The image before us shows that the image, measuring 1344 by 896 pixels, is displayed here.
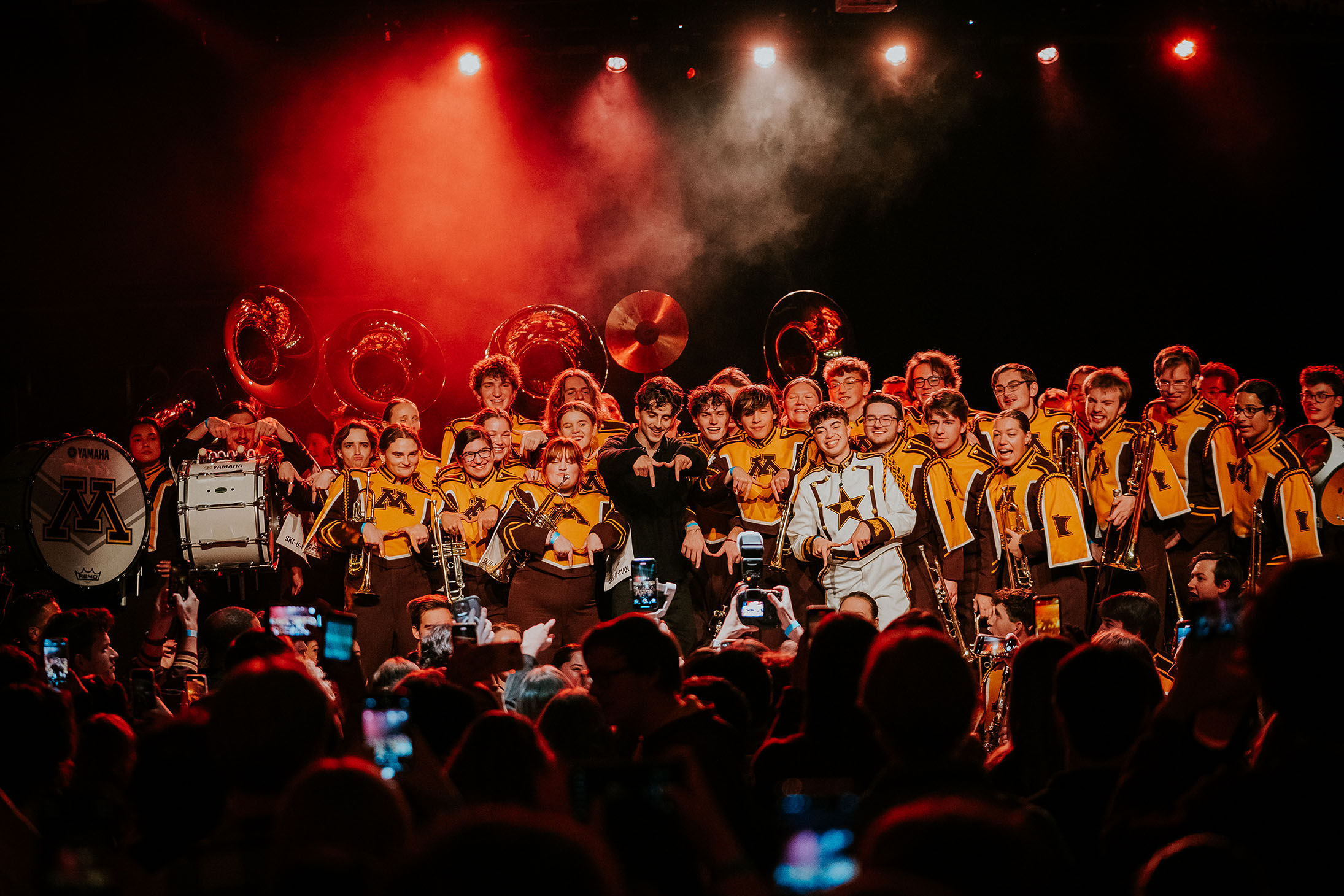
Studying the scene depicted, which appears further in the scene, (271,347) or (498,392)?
(271,347)

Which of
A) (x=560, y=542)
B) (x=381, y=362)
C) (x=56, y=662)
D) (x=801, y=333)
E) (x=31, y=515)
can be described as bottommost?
(x=56, y=662)

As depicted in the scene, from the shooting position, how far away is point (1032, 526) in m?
7.84

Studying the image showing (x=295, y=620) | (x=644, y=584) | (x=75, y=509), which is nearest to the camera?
(x=295, y=620)

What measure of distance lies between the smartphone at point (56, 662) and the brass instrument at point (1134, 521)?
21.7 feet

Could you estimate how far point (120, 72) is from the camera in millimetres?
11250

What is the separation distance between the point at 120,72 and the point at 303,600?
597 cm

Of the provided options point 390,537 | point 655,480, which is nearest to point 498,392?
point 390,537

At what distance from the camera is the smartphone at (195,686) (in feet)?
15.4

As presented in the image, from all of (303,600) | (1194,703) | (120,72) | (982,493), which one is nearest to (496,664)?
(1194,703)

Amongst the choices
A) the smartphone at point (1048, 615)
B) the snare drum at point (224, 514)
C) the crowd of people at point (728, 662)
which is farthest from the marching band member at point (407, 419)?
the smartphone at point (1048, 615)

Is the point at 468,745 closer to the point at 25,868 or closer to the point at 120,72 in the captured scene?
the point at 25,868

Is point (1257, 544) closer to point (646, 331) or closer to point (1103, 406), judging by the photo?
point (1103, 406)

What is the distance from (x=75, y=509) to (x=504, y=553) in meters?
3.10

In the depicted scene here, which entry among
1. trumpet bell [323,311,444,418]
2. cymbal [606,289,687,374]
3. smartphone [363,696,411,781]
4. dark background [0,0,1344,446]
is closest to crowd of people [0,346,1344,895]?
smartphone [363,696,411,781]
